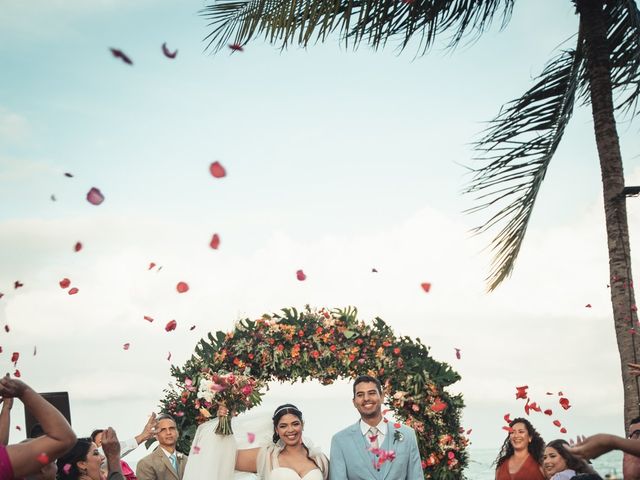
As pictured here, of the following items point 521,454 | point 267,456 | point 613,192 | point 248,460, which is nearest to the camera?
point 267,456

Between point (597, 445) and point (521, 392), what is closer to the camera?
point (597, 445)

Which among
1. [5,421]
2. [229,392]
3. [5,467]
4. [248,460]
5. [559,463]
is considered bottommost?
[559,463]

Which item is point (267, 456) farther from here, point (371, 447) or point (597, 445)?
point (597, 445)

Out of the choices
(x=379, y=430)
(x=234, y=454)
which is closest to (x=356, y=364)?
(x=234, y=454)

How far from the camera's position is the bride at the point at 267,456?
8.06 meters

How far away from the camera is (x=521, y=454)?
8.88 meters

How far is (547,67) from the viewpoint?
40.9ft

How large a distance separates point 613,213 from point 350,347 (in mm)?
4236

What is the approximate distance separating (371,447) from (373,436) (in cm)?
11

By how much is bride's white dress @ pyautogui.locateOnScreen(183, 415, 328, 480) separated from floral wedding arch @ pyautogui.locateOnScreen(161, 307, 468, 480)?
1678 millimetres

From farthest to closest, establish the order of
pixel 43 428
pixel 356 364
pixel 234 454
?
pixel 356 364, pixel 234 454, pixel 43 428

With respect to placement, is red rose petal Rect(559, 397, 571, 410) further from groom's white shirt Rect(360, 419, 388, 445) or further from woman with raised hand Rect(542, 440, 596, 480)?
groom's white shirt Rect(360, 419, 388, 445)

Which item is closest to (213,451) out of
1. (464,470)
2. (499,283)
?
(464,470)

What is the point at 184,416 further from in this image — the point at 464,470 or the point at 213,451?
the point at 464,470
